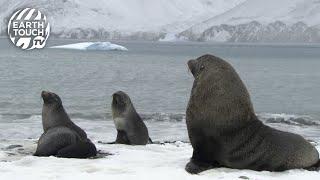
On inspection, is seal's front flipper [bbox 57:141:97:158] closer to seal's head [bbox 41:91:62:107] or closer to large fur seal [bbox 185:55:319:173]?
large fur seal [bbox 185:55:319:173]

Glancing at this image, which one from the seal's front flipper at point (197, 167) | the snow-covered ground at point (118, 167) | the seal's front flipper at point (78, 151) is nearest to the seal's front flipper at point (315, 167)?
the snow-covered ground at point (118, 167)

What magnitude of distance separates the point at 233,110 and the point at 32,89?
113 ft

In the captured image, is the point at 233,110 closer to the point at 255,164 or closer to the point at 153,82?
the point at 255,164

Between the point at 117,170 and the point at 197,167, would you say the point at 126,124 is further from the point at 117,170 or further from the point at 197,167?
the point at 197,167

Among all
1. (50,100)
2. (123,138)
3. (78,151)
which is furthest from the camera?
(123,138)

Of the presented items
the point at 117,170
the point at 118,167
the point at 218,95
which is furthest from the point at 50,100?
the point at 218,95

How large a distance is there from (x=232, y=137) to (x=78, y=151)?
7.84 feet

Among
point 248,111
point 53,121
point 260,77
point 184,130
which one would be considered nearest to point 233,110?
point 248,111

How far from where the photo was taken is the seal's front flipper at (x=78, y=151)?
875 cm

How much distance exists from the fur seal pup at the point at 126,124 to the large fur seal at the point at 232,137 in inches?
185

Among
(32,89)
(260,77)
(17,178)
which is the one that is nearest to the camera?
(17,178)

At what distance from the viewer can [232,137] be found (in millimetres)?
7418

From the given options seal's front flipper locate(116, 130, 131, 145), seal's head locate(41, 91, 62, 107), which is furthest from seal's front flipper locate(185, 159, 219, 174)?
seal's front flipper locate(116, 130, 131, 145)

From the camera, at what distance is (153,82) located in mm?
49719
